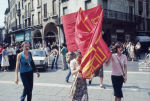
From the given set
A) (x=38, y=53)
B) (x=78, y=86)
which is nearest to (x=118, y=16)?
(x=38, y=53)

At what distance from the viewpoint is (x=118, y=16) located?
23.0 metres

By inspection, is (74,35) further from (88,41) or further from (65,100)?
(65,100)

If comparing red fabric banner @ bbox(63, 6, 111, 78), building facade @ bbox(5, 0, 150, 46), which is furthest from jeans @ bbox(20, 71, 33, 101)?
building facade @ bbox(5, 0, 150, 46)

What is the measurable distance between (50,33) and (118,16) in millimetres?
10475

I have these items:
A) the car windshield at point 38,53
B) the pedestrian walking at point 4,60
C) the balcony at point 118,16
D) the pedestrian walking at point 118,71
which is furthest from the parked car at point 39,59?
the balcony at point 118,16

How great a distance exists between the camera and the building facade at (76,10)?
2222cm

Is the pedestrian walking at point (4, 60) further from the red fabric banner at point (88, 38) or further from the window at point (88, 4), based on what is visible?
the window at point (88, 4)

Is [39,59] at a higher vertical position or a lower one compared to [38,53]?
lower

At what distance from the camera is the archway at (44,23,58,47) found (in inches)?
1047

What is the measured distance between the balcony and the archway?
8.31 m

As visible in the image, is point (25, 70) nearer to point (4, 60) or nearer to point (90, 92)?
point (90, 92)

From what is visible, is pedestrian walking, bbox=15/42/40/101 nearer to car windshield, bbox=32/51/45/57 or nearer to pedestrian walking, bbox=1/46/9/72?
pedestrian walking, bbox=1/46/9/72

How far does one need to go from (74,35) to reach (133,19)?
2247 centimetres

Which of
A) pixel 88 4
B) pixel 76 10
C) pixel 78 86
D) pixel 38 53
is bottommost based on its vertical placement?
pixel 78 86
